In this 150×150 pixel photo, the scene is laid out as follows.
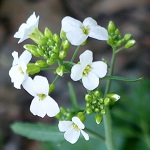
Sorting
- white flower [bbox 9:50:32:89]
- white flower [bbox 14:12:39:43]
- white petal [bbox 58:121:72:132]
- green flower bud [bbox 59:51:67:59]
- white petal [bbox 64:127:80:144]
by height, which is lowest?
white petal [bbox 64:127:80:144]

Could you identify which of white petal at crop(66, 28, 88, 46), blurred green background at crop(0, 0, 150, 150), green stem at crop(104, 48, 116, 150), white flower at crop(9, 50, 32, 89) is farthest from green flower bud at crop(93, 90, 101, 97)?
blurred green background at crop(0, 0, 150, 150)

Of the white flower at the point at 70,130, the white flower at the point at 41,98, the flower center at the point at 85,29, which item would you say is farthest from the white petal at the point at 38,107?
the flower center at the point at 85,29

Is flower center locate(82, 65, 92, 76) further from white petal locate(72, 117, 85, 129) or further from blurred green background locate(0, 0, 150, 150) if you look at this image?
blurred green background locate(0, 0, 150, 150)

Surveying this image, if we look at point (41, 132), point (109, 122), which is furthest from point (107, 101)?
point (41, 132)

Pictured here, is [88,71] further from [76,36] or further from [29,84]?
[29,84]

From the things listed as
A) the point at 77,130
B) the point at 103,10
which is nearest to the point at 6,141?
the point at 103,10

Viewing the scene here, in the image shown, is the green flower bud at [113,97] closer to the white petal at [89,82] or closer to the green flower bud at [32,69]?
the white petal at [89,82]
